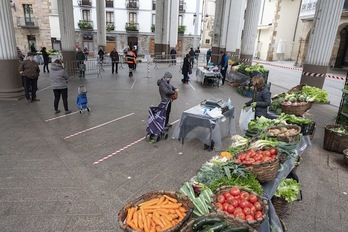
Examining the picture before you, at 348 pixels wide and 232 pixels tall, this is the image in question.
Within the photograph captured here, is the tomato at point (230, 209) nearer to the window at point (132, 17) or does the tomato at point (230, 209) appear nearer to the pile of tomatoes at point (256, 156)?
the pile of tomatoes at point (256, 156)

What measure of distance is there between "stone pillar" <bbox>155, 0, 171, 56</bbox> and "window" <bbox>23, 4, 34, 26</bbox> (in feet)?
58.1

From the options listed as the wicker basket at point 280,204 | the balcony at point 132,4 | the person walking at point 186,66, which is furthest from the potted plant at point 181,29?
the wicker basket at point 280,204

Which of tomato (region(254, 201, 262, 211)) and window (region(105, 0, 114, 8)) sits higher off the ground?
window (region(105, 0, 114, 8))

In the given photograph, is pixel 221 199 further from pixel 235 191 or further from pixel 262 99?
pixel 262 99

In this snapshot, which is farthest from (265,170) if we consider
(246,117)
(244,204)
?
(246,117)

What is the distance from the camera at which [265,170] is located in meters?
3.56

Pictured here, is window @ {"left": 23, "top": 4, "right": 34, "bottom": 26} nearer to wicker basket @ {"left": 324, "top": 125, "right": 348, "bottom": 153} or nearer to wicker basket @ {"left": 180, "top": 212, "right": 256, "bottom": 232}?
wicker basket @ {"left": 324, "top": 125, "right": 348, "bottom": 153}

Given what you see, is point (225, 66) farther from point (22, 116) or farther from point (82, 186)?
point (82, 186)

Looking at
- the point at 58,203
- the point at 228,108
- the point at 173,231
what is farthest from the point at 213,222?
the point at 228,108

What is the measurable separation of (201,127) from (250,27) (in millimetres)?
11804

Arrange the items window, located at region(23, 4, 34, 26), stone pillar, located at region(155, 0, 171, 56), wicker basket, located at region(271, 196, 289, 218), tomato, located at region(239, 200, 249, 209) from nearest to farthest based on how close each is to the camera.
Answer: tomato, located at region(239, 200, 249, 209), wicker basket, located at region(271, 196, 289, 218), stone pillar, located at region(155, 0, 171, 56), window, located at region(23, 4, 34, 26)

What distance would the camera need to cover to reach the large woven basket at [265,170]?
11.6ft

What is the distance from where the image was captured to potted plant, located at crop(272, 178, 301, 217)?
3.85 m

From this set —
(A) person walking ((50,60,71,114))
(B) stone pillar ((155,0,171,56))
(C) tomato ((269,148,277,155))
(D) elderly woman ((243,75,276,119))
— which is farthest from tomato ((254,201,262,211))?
(B) stone pillar ((155,0,171,56))
